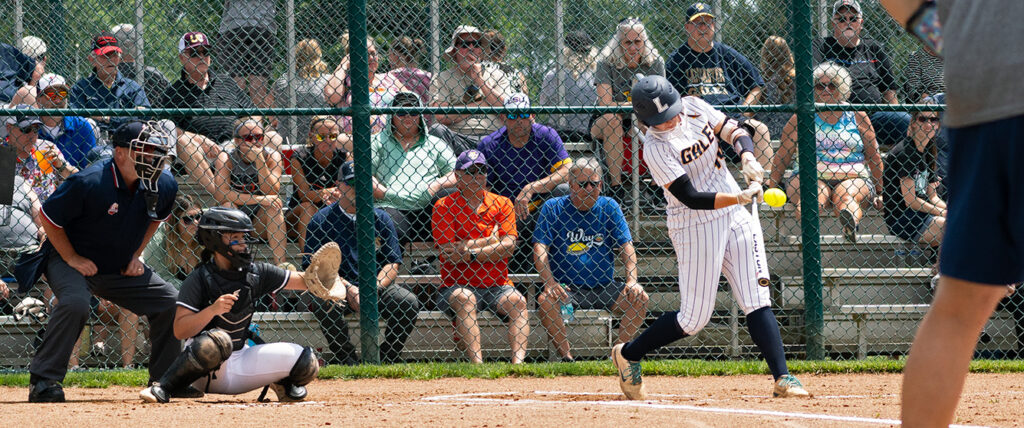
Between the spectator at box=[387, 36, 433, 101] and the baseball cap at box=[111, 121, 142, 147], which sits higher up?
the spectator at box=[387, 36, 433, 101]

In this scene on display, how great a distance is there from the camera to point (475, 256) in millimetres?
6879

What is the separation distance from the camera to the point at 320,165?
23.8 ft

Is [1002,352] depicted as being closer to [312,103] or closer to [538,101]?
[538,101]

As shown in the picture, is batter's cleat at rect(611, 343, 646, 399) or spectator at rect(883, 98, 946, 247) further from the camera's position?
spectator at rect(883, 98, 946, 247)

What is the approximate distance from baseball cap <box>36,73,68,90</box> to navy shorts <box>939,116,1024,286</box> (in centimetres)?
614

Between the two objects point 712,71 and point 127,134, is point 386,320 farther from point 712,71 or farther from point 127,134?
point 712,71

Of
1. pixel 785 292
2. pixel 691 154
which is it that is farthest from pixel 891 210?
pixel 691 154

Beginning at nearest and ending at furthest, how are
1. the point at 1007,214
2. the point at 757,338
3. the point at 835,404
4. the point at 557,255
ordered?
the point at 1007,214, the point at 835,404, the point at 757,338, the point at 557,255

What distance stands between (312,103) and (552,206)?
1827 millimetres

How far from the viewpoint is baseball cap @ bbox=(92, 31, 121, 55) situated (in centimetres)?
710

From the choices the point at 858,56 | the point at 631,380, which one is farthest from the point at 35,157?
the point at 858,56

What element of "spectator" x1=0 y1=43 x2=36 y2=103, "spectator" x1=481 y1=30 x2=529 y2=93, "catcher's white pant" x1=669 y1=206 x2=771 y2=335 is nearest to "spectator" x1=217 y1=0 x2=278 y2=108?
"spectator" x1=0 y1=43 x2=36 y2=103

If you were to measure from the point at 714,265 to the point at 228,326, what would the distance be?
8.05 feet

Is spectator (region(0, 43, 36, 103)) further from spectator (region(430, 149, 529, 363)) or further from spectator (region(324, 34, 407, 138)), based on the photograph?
spectator (region(430, 149, 529, 363))
